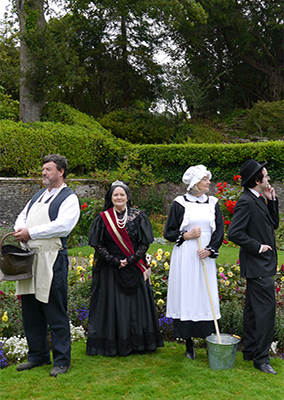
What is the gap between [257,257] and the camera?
3.55 metres

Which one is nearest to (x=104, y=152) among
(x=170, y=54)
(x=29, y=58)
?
(x=29, y=58)

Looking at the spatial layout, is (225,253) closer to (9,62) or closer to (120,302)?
(120,302)

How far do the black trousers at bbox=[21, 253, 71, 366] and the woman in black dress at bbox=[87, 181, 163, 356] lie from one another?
18.7 inches

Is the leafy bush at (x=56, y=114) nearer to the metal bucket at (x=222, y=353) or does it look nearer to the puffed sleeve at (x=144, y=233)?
the puffed sleeve at (x=144, y=233)

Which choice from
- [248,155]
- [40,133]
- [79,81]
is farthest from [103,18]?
[248,155]

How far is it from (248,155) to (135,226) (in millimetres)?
9059

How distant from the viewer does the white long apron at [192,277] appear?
368cm

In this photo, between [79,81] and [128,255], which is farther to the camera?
[79,81]

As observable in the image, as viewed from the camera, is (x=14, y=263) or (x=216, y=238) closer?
(x=14, y=263)

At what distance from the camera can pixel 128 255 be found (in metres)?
3.89

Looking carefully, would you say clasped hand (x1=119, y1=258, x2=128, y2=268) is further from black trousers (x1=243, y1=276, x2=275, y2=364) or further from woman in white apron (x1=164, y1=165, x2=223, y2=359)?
black trousers (x1=243, y1=276, x2=275, y2=364)

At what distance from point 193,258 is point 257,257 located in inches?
23.7

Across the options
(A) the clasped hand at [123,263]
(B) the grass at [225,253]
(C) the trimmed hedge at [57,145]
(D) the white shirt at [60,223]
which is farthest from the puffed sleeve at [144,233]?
(C) the trimmed hedge at [57,145]

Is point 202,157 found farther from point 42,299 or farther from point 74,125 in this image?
point 42,299
